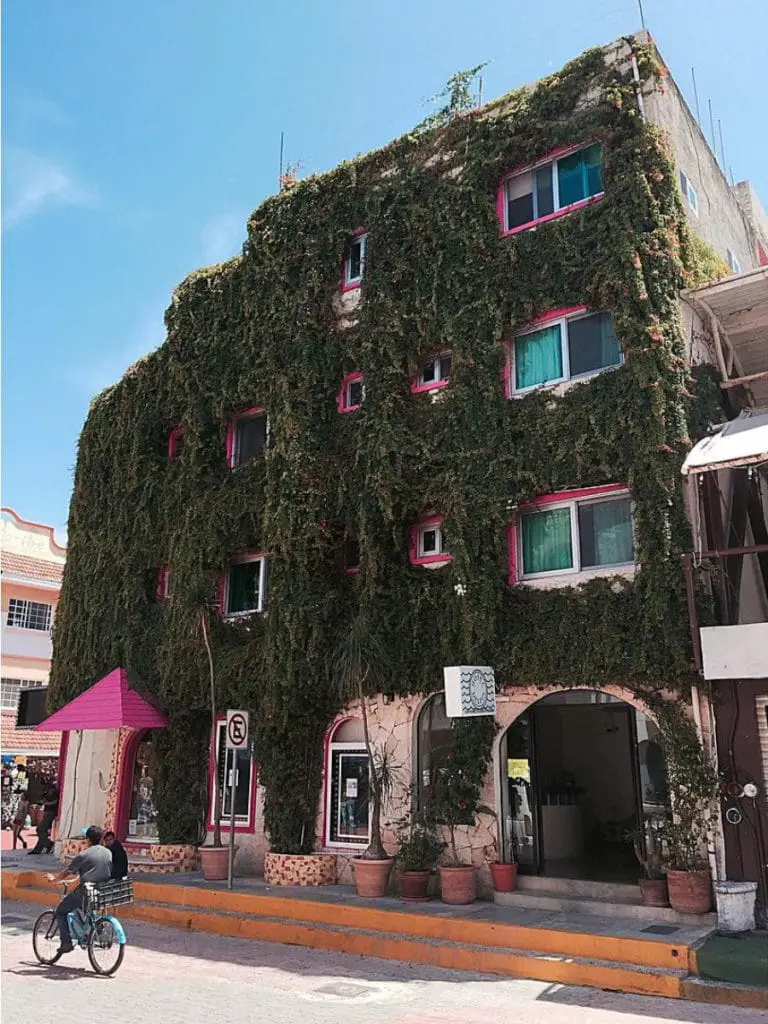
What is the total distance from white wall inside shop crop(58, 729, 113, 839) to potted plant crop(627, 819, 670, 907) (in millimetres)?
12727

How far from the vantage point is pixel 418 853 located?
1394cm

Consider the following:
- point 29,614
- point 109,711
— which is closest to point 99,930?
point 109,711

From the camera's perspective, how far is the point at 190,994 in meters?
9.48

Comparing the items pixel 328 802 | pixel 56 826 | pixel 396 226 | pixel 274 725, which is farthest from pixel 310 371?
pixel 56 826

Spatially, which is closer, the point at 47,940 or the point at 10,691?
the point at 47,940

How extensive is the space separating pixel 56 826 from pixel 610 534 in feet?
52.3

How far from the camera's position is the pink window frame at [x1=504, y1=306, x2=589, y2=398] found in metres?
15.3

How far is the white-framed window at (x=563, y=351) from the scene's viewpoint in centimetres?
1498

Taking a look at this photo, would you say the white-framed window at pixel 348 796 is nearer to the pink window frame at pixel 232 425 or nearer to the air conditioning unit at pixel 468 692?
the air conditioning unit at pixel 468 692

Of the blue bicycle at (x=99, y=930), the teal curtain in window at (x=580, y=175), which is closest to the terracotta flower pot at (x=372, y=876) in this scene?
the blue bicycle at (x=99, y=930)

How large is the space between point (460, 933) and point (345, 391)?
10724 mm

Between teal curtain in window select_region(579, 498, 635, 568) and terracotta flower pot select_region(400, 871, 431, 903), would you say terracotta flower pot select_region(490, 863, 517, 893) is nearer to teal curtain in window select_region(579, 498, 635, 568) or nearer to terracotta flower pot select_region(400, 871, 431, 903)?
terracotta flower pot select_region(400, 871, 431, 903)

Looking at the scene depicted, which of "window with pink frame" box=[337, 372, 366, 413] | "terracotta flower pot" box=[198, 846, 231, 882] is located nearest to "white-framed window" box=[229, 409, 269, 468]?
"window with pink frame" box=[337, 372, 366, 413]

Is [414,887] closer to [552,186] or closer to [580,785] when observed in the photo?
[580,785]
